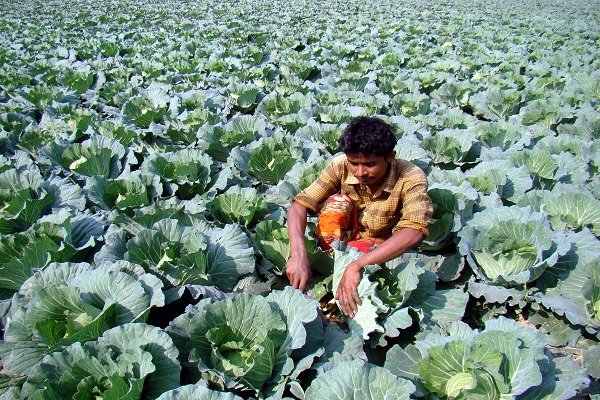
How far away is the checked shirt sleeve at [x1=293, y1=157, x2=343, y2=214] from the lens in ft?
10.5

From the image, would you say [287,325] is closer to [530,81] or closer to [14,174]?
[14,174]

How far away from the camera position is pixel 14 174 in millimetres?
3914

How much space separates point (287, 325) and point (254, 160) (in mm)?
2261

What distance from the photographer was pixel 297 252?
2941 mm

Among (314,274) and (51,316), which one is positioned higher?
(51,316)

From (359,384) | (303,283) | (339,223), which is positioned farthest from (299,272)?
(359,384)

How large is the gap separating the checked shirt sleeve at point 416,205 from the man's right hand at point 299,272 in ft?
2.10

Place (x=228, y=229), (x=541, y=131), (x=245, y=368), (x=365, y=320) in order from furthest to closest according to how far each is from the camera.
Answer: (x=541, y=131), (x=228, y=229), (x=365, y=320), (x=245, y=368)

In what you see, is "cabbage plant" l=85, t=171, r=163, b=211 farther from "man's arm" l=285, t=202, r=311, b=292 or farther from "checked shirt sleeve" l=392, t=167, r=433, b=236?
"checked shirt sleeve" l=392, t=167, r=433, b=236

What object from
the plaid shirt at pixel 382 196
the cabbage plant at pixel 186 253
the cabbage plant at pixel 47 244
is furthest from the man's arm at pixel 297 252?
the cabbage plant at pixel 47 244

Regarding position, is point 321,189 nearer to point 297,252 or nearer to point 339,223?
point 339,223

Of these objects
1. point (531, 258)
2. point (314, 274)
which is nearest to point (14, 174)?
point (314, 274)

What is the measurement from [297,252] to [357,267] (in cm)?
44

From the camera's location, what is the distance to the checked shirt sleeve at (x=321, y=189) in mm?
3205
